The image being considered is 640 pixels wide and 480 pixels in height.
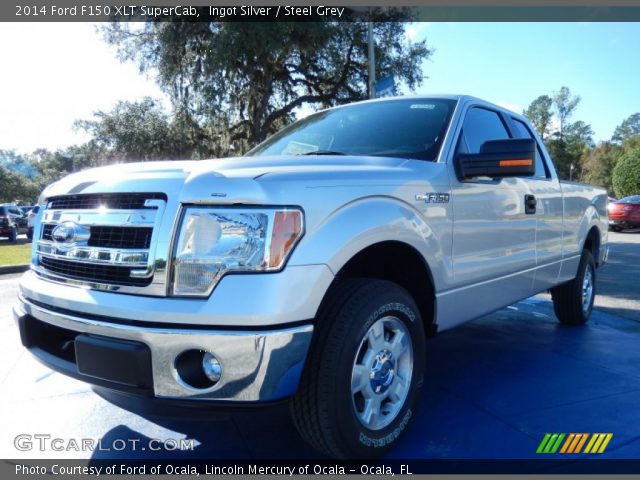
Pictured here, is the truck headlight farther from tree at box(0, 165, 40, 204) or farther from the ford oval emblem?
tree at box(0, 165, 40, 204)

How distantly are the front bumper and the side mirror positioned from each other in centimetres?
149

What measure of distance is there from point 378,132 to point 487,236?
970 millimetres

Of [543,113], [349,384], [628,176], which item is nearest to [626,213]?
[349,384]

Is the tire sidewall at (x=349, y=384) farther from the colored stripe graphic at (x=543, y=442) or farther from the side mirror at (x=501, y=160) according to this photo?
the side mirror at (x=501, y=160)

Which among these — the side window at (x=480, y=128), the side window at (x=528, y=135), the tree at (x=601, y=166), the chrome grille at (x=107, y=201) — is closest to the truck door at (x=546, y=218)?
the side window at (x=528, y=135)

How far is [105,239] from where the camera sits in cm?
214

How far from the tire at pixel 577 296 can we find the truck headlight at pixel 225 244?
3941 millimetres

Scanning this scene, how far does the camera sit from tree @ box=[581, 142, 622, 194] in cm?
6719

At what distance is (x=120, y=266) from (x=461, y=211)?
189 cm

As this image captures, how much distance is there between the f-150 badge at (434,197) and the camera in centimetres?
259

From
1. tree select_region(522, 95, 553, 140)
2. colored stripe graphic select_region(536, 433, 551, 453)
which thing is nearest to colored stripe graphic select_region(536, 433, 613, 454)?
colored stripe graphic select_region(536, 433, 551, 453)

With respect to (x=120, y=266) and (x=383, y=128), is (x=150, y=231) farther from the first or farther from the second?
(x=383, y=128)

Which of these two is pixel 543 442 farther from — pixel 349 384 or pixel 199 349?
pixel 199 349

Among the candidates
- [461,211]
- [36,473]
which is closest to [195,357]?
[36,473]
